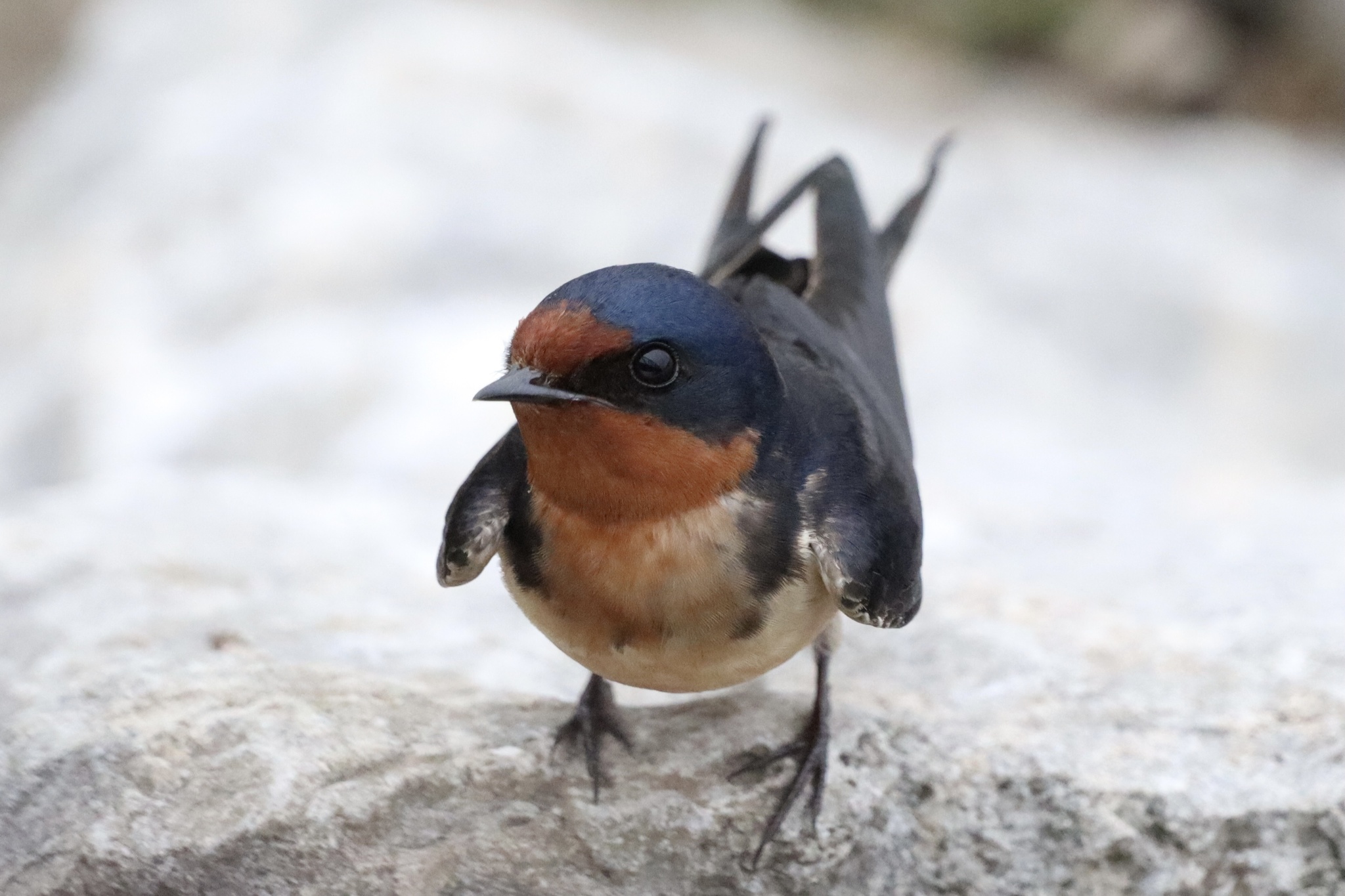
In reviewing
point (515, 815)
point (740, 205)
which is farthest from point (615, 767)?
point (740, 205)

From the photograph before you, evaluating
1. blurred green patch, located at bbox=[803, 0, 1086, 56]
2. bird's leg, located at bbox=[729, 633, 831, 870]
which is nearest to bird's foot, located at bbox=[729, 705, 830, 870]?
bird's leg, located at bbox=[729, 633, 831, 870]

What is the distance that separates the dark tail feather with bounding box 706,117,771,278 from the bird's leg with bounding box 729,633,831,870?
112 cm

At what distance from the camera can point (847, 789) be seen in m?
2.81

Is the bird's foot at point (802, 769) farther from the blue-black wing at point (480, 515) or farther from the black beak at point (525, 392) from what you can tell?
the black beak at point (525, 392)

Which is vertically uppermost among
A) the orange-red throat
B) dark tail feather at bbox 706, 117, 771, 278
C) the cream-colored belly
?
dark tail feather at bbox 706, 117, 771, 278

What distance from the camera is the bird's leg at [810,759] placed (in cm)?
268

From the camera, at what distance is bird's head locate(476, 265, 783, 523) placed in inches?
87.3

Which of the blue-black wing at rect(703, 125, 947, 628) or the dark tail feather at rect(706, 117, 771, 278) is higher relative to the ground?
the dark tail feather at rect(706, 117, 771, 278)

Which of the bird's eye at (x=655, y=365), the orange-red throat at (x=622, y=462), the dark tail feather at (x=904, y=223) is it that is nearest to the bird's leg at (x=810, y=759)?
the orange-red throat at (x=622, y=462)

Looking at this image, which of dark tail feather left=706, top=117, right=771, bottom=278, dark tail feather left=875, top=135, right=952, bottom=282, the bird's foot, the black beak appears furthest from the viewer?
dark tail feather left=875, top=135, right=952, bottom=282

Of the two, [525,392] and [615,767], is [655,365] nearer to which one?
[525,392]

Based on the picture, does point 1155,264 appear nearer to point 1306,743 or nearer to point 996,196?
point 996,196

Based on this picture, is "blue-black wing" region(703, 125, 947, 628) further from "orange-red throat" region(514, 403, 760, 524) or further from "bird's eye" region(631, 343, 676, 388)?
"bird's eye" region(631, 343, 676, 388)

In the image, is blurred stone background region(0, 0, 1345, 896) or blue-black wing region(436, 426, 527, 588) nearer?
blue-black wing region(436, 426, 527, 588)
